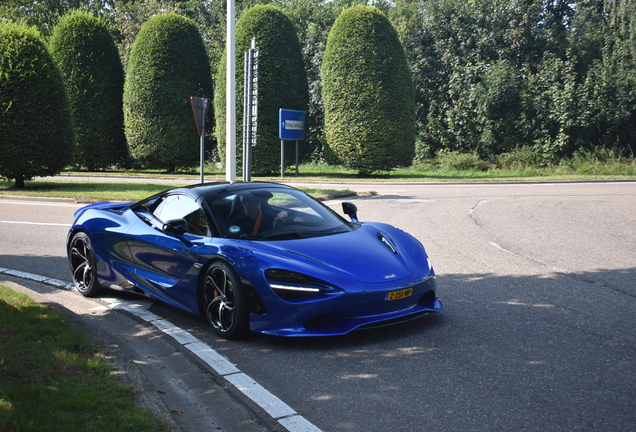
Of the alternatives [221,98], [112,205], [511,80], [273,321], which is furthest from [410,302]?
[511,80]

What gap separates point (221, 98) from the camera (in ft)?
96.1

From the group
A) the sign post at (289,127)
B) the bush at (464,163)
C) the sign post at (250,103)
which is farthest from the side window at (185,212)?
the bush at (464,163)

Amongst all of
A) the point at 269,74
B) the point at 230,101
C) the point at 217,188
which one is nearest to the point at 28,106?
the point at 230,101

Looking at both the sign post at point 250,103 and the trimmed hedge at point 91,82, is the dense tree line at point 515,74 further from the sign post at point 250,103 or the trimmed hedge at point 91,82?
the sign post at point 250,103

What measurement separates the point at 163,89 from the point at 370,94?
32.1ft

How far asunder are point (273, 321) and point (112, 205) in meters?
3.30

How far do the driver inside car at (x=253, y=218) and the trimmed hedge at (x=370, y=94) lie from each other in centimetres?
2182

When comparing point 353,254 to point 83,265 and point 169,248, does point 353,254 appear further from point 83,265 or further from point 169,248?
point 83,265

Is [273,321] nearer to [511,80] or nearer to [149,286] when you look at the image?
[149,286]

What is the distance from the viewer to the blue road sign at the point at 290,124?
27172 millimetres

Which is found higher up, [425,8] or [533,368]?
[425,8]

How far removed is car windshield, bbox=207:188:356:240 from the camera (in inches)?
227

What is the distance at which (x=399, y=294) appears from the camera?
512 centimetres

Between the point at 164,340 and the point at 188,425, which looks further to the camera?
the point at 164,340
